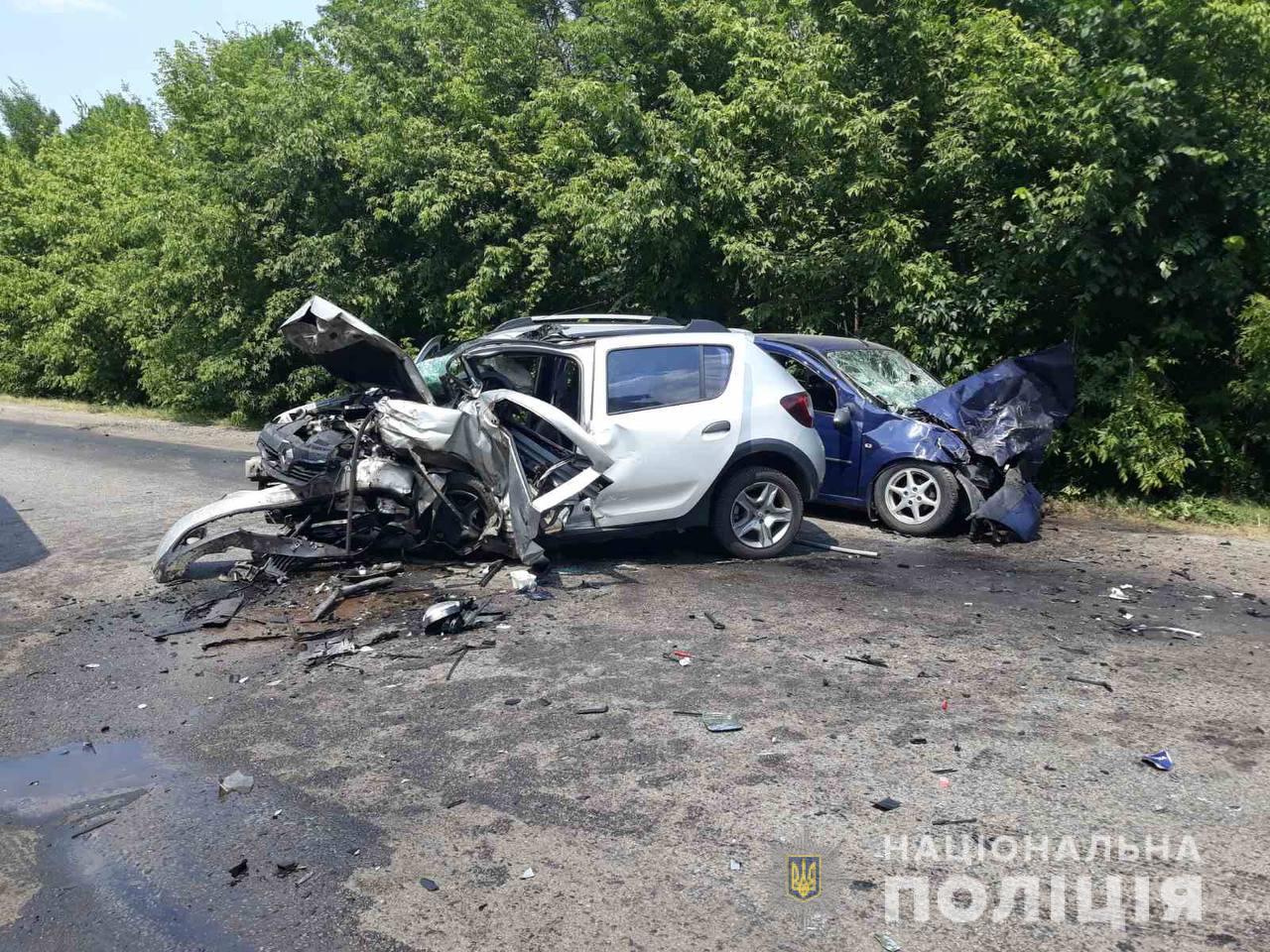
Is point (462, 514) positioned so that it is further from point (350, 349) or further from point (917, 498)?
point (917, 498)

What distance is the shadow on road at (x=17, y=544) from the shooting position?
27.2 feet

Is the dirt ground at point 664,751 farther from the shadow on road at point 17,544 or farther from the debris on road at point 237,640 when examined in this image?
the shadow on road at point 17,544

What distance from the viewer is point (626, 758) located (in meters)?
4.57

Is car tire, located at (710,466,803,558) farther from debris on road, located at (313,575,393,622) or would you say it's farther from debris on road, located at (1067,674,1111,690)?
debris on road, located at (1067,674,1111,690)

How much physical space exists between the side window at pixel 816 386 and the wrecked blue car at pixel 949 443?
0.01 metres

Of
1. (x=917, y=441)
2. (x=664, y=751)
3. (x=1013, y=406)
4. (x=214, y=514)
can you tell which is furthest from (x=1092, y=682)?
(x=214, y=514)

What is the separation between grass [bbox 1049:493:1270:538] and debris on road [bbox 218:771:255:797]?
8.83 metres

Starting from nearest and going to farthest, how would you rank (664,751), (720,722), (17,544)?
(664,751), (720,722), (17,544)

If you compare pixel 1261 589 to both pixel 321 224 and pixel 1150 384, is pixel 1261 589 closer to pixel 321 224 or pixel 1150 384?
pixel 1150 384

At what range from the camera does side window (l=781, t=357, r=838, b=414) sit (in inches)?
Answer: 384

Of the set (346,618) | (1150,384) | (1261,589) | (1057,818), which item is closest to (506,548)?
(346,618)

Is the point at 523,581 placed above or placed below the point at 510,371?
below

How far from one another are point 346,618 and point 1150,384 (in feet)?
27.1

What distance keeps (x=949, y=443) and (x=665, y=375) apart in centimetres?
288
